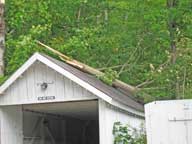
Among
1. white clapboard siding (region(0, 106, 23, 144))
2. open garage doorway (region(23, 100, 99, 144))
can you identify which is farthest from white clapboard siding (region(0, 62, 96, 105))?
open garage doorway (region(23, 100, 99, 144))

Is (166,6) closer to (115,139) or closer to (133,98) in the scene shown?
(133,98)

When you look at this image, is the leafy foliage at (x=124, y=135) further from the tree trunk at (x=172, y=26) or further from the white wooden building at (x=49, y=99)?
the tree trunk at (x=172, y=26)

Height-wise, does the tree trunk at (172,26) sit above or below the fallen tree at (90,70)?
above

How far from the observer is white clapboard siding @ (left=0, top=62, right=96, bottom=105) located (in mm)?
12125

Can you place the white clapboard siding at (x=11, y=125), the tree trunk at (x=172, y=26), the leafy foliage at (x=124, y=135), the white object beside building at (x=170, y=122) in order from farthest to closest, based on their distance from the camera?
the tree trunk at (x=172, y=26) < the white clapboard siding at (x=11, y=125) < the leafy foliage at (x=124, y=135) < the white object beside building at (x=170, y=122)

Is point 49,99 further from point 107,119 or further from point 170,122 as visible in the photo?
point 170,122

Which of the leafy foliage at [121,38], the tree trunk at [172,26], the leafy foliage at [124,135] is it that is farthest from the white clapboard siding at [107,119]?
the tree trunk at [172,26]

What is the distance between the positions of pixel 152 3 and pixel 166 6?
542 millimetres

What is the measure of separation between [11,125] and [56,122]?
3.63 metres

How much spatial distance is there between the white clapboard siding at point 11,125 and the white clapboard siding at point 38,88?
61 centimetres

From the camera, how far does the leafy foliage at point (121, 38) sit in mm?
16766

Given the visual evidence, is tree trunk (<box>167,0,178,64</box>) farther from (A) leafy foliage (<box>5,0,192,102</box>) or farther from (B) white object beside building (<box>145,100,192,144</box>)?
(B) white object beside building (<box>145,100,192,144</box>)

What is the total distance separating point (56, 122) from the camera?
16.8 m

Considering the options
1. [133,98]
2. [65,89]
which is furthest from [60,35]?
[65,89]
